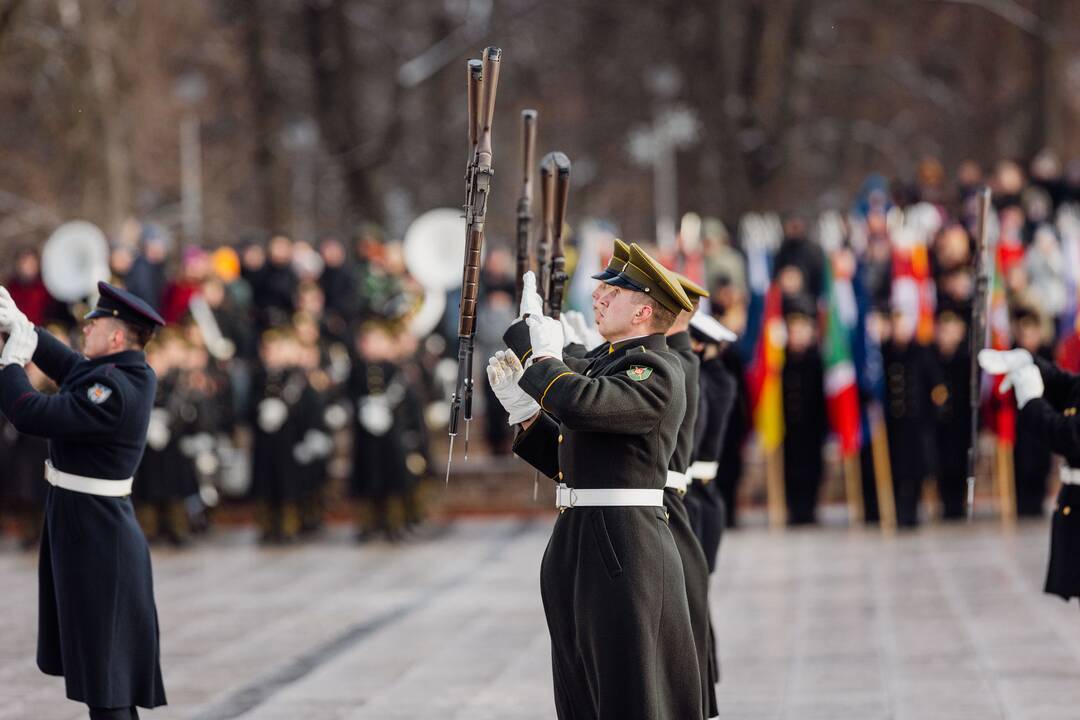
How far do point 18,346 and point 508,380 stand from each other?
6.88 feet

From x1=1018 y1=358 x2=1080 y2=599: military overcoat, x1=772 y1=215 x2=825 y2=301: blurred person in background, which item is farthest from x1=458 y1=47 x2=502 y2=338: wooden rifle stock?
x1=772 y1=215 x2=825 y2=301: blurred person in background

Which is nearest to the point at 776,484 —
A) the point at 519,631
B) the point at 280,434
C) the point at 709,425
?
the point at 280,434

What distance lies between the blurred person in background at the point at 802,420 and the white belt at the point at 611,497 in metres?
10.8

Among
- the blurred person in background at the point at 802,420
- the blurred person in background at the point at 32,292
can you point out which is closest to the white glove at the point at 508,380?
the blurred person in background at the point at 802,420

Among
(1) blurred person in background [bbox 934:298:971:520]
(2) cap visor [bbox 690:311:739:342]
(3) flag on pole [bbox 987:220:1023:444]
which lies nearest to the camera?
(2) cap visor [bbox 690:311:739:342]

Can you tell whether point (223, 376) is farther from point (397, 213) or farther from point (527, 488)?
point (397, 213)

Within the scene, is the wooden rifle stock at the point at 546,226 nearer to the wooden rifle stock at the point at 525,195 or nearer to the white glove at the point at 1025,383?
the wooden rifle stock at the point at 525,195

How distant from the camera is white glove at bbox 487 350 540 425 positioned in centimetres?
633

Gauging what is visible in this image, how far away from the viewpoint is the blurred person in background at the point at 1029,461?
16.3 metres

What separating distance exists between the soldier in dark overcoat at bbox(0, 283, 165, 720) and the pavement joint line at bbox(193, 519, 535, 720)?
64.0 inches

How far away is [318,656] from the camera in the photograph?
10.5 m

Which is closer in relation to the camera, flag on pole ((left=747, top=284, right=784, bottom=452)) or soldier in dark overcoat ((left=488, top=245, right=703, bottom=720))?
soldier in dark overcoat ((left=488, top=245, right=703, bottom=720))

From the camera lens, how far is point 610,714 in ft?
19.9

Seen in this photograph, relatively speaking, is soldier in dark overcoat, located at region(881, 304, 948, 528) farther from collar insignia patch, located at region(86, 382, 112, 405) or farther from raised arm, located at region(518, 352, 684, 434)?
raised arm, located at region(518, 352, 684, 434)
